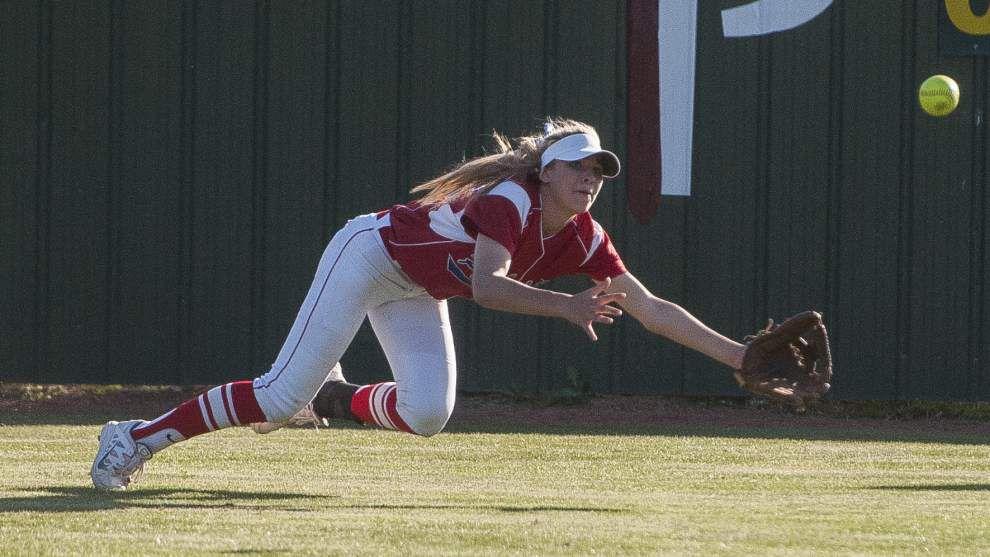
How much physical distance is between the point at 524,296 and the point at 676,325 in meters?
0.79

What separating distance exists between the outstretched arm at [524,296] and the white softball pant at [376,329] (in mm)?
606

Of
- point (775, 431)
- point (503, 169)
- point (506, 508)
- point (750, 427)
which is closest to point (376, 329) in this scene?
point (503, 169)

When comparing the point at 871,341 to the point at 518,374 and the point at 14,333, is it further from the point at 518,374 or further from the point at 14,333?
the point at 14,333

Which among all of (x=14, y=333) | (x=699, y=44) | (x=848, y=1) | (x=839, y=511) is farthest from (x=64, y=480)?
(x=848, y=1)

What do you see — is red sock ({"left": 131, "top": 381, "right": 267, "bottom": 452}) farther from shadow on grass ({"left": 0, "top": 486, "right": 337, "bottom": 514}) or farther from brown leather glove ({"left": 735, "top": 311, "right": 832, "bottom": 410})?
brown leather glove ({"left": 735, "top": 311, "right": 832, "bottom": 410})

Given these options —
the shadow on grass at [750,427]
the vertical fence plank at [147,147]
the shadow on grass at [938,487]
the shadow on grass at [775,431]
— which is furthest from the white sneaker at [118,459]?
the vertical fence plank at [147,147]

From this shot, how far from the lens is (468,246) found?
548 centimetres

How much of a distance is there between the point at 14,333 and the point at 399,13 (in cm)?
351

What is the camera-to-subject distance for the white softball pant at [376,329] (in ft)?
18.3

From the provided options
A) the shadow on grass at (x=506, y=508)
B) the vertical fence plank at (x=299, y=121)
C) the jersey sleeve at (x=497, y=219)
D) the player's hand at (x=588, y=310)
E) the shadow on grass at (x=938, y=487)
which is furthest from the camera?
the vertical fence plank at (x=299, y=121)

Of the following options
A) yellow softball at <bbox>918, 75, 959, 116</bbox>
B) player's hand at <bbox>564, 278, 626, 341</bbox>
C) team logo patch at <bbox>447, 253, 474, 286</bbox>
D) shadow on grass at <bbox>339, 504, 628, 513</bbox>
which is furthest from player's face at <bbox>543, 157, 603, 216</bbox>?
yellow softball at <bbox>918, 75, 959, 116</bbox>

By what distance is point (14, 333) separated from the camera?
1062 cm

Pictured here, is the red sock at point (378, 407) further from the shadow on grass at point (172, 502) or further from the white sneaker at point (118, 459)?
the white sneaker at point (118, 459)

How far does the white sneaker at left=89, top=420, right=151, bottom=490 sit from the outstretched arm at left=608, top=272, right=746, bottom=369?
189 cm
